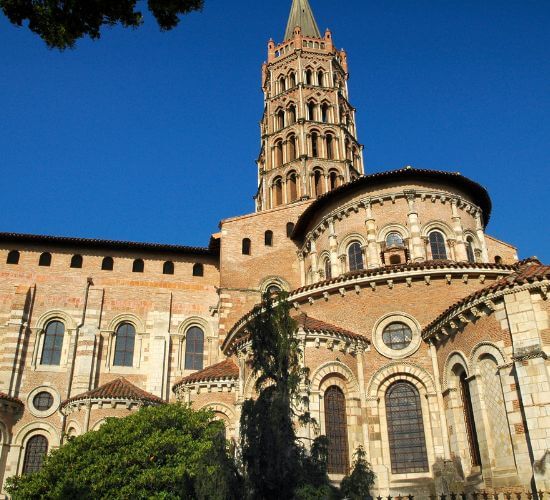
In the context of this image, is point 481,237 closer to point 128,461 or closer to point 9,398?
point 128,461

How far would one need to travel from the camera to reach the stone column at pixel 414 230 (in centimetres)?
2702

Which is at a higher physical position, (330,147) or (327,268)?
(330,147)

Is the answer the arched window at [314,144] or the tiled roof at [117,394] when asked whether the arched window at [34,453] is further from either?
the arched window at [314,144]

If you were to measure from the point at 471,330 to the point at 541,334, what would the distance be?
9.11ft

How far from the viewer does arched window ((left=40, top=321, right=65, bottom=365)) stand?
31.0 m


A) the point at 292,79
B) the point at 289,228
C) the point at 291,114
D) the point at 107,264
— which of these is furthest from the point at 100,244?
the point at 292,79

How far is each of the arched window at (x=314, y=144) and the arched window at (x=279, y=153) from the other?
8.51 ft

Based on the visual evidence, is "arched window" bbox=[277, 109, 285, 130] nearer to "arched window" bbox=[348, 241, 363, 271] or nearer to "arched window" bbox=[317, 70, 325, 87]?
"arched window" bbox=[317, 70, 325, 87]

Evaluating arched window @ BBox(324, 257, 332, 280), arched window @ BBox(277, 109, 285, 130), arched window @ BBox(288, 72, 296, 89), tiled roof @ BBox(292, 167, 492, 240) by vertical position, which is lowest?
arched window @ BBox(324, 257, 332, 280)

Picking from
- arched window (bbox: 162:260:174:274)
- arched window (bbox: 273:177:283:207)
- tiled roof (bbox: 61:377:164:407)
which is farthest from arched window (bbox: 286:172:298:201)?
tiled roof (bbox: 61:377:164:407)

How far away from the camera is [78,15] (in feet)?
28.1

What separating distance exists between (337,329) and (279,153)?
26608 mm

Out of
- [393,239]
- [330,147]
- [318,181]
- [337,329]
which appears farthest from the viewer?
[330,147]

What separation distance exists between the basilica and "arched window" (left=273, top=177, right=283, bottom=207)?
2.90ft
